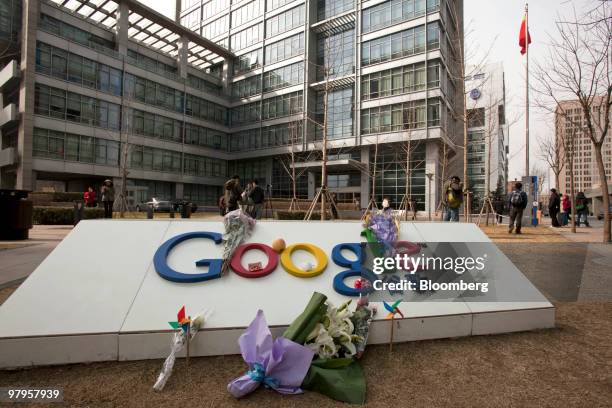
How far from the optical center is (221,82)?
1906 inches

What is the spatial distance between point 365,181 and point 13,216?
30.7 meters

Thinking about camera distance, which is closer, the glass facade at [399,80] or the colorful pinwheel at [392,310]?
the colorful pinwheel at [392,310]

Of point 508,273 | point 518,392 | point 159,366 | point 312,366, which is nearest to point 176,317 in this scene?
point 159,366

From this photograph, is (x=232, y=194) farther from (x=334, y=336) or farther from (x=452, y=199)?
(x=334, y=336)

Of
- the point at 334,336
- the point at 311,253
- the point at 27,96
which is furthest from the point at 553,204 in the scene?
the point at 27,96

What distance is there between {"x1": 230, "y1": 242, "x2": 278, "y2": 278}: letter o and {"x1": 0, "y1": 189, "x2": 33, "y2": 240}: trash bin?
32.2 feet

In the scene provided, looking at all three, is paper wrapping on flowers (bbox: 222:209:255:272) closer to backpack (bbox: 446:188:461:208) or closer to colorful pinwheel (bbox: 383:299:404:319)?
colorful pinwheel (bbox: 383:299:404:319)

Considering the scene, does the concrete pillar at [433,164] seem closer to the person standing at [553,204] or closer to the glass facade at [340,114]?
the glass facade at [340,114]

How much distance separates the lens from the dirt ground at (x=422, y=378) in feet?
7.69

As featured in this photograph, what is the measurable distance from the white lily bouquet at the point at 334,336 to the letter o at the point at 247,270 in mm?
790

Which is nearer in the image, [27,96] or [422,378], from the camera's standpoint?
[422,378]

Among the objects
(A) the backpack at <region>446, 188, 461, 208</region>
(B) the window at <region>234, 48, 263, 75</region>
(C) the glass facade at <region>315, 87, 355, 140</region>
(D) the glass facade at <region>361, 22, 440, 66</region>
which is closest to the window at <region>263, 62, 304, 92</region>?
(B) the window at <region>234, 48, 263, 75</region>

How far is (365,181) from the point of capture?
1448 inches

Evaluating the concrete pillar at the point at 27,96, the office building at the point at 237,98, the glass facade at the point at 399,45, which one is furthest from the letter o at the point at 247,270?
the concrete pillar at the point at 27,96
